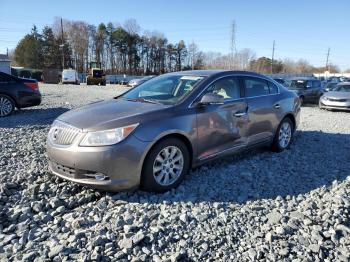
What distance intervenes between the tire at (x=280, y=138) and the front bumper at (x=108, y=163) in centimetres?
319

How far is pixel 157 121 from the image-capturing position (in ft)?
13.0

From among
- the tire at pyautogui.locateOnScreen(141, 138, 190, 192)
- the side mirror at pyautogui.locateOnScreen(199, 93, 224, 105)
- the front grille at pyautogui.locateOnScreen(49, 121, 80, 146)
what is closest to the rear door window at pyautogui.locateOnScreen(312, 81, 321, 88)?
the side mirror at pyautogui.locateOnScreen(199, 93, 224, 105)

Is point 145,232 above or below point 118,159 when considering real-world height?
below

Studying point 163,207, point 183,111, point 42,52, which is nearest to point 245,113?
point 183,111

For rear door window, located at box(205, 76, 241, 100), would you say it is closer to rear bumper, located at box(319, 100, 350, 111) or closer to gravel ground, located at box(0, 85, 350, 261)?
gravel ground, located at box(0, 85, 350, 261)

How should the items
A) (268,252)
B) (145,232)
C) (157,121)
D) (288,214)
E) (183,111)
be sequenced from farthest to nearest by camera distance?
(183,111) → (157,121) → (288,214) → (145,232) → (268,252)

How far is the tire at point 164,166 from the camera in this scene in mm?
3917

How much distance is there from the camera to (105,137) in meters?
3.71

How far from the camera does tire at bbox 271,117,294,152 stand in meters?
6.09

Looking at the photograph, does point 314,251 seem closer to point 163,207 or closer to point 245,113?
point 163,207

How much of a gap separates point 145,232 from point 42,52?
72.2 metres

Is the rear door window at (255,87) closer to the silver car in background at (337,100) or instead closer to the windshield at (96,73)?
the silver car in background at (337,100)

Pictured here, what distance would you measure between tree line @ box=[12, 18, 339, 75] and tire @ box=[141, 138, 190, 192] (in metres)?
61.6

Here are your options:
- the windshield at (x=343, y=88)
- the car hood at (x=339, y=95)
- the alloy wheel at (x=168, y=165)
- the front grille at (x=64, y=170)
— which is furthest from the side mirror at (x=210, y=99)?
the windshield at (x=343, y=88)
